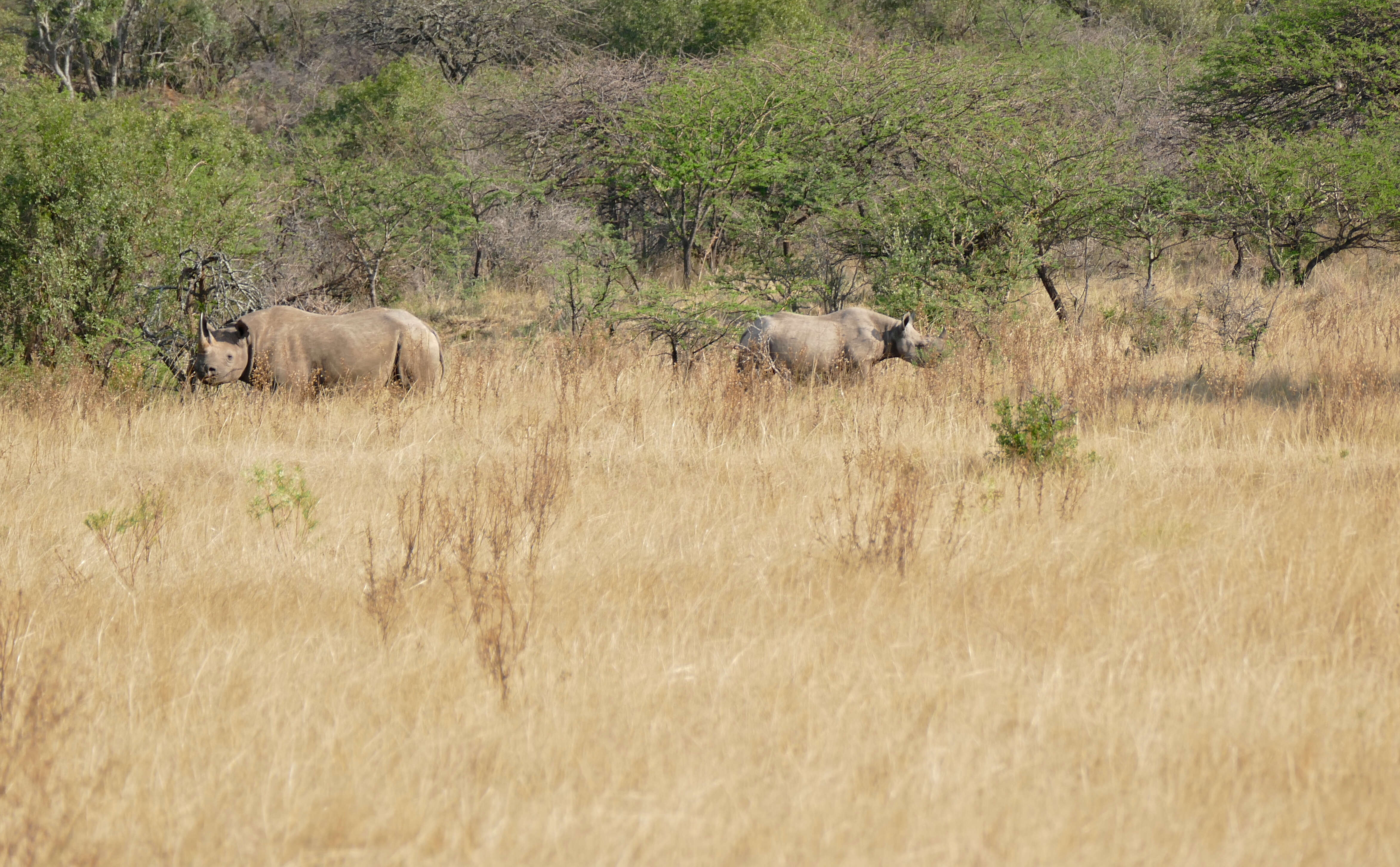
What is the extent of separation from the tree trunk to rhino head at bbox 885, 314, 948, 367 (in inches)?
164

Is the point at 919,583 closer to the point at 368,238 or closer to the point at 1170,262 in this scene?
the point at 368,238

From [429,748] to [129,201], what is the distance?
8134mm

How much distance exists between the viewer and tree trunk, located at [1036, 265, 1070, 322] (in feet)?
45.4

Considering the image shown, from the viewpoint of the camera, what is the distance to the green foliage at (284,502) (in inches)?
223

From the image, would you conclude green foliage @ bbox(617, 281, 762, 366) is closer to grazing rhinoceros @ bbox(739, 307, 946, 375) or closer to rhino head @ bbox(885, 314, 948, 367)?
grazing rhinoceros @ bbox(739, 307, 946, 375)

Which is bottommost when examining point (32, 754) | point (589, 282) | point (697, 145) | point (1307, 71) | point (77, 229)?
point (589, 282)

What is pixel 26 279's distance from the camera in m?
9.61

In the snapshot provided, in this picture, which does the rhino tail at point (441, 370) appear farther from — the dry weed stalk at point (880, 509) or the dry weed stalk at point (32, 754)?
the dry weed stalk at point (32, 754)

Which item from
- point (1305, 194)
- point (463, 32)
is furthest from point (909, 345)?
point (463, 32)

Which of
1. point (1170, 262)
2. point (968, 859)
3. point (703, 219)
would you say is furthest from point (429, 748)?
point (1170, 262)

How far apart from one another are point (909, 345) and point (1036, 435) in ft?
11.4

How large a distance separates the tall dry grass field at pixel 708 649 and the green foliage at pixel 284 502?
41 millimetres

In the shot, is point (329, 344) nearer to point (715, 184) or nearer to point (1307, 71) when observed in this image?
point (715, 184)

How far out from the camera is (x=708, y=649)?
4023 millimetres
